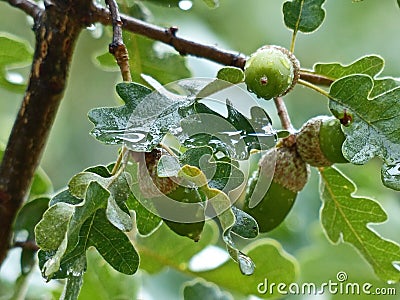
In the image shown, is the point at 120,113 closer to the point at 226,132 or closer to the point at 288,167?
the point at 226,132

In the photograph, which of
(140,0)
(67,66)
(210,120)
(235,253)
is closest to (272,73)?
(210,120)

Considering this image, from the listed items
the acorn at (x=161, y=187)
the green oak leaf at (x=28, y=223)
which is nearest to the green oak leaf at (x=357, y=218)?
the acorn at (x=161, y=187)

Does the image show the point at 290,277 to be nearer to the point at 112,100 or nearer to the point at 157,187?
the point at 157,187

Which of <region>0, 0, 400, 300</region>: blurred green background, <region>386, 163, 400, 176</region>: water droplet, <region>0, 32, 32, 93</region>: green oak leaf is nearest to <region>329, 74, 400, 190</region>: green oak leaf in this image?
<region>386, 163, 400, 176</region>: water droplet

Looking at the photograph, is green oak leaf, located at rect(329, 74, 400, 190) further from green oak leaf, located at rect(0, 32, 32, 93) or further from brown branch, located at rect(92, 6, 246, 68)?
green oak leaf, located at rect(0, 32, 32, 93)

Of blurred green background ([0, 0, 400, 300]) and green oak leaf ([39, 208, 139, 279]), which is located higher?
blurred green background ([0, 0, 400, 300])

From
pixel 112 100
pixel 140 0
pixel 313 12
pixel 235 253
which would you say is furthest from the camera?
pixel 112 100
